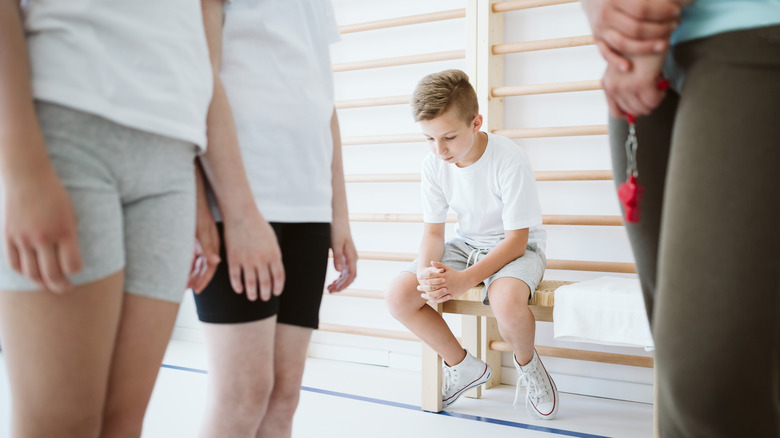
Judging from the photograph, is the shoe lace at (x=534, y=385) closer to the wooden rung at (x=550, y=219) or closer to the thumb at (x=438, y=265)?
the thumb at (x=438, y=265)

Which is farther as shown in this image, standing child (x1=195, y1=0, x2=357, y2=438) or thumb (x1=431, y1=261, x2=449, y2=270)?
thumb (x1=431, y1=261, x2=449, y2=270)

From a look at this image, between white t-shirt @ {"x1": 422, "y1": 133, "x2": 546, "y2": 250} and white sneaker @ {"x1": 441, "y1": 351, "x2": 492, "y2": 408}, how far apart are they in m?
0.39

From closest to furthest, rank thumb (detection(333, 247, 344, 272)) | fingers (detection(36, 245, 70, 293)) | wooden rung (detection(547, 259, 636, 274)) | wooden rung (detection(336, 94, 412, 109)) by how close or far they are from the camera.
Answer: fingers (detection(36, 245, 70, 293))
thumb (detection(333, 247, 344, 272))
wooden rung (detection(547, 259, 636, 274))
wooden rung (detection(336, 94, 412, 109))

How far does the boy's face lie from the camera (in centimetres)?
190

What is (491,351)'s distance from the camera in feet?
7.41

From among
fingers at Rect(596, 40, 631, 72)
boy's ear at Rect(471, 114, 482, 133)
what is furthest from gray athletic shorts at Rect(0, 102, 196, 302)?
boy's ear at Rect(471, 114, 482, 133)

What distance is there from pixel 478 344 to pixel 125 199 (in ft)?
5.74

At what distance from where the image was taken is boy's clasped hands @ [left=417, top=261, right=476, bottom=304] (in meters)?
1.84

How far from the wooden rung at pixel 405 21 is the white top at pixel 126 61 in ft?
5.79

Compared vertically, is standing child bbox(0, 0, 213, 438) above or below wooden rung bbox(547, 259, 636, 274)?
above

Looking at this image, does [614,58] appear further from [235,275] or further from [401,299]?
[401,299]

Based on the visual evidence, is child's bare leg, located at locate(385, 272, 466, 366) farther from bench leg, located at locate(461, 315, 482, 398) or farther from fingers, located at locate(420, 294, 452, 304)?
bench leg, located at locate(461, 315, 482, 398)

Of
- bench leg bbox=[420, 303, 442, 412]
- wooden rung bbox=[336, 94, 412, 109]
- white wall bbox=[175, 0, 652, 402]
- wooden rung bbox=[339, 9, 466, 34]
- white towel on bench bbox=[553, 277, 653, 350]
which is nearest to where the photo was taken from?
white towel on bench bbox=[553, 277, 653, 350]

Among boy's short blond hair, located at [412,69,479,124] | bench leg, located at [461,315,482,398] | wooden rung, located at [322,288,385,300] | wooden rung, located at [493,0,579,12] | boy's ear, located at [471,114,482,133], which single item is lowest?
bench leg, located at [461,315,482,398]
